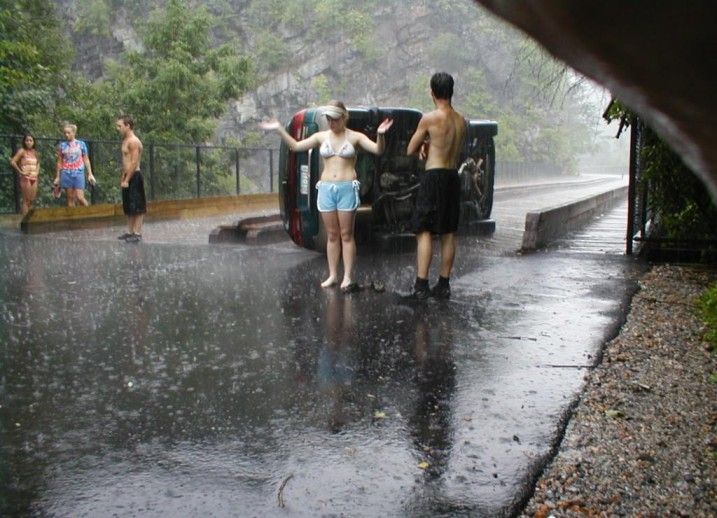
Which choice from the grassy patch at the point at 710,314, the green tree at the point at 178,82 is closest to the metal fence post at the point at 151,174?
the green tree at the point at 178,82

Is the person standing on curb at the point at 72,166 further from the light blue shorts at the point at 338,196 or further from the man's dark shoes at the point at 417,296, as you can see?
the man's dark shoes at the point at 417,296

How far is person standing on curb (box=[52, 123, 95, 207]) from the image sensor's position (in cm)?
1577

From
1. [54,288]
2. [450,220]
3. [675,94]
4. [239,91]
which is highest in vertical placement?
[239,91]

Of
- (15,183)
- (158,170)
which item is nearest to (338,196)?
(15,183)

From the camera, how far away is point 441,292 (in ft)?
23.6

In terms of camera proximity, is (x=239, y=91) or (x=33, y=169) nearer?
(x=33, y=169)

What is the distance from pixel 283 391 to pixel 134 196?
862 centimetres

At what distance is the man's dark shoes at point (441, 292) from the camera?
717 cm

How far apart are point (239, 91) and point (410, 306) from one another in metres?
24.6

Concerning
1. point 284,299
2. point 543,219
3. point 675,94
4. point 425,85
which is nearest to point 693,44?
point 675,94

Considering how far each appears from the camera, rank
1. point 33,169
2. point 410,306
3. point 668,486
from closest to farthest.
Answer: point 668,486
point 410,306
point 33,169

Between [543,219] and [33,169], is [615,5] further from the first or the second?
[33,169]

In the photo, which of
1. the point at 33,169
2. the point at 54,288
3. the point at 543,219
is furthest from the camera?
the point at 33,169

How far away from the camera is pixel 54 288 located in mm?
7754
